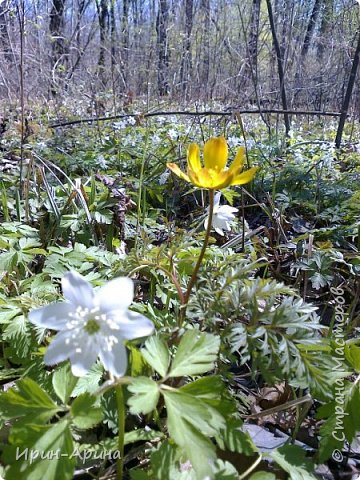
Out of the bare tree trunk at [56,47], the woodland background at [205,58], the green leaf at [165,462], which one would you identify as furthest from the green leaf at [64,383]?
the woodland background at [205,58]

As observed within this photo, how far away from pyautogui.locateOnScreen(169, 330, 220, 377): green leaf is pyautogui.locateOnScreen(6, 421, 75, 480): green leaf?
0.24 meters

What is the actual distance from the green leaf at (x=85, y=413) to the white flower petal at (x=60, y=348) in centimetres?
9

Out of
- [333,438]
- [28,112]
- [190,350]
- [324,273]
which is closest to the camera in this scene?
[190,350]

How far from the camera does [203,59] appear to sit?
766 centimetres

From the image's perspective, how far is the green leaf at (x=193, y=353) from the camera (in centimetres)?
87

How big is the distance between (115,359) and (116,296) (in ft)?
0.38

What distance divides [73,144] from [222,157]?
3.28 metres

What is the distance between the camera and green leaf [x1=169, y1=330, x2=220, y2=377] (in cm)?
87

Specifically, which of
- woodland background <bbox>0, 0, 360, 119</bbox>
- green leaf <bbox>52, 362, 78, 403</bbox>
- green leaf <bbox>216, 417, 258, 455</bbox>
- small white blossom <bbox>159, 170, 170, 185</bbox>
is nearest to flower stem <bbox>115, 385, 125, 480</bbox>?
green leaf <bbox>52, 362, 78, 403</bbox>

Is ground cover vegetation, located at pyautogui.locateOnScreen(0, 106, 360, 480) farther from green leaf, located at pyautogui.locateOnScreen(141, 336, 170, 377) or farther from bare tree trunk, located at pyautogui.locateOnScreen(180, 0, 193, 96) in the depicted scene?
bare tree trunk, located at pyautogui.locateOnScreen(180, 0, 193, 96)

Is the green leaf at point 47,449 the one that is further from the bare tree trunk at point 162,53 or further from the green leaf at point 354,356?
the bare tree trunk at point 162,53

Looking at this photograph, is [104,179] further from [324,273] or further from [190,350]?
[190,350]

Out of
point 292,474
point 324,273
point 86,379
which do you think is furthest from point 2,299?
point 324,273

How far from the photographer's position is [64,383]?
0.92 metres
